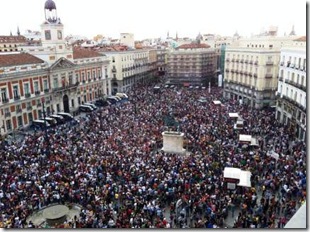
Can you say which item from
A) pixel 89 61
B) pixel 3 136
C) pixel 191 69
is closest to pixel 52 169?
pixel 3 136

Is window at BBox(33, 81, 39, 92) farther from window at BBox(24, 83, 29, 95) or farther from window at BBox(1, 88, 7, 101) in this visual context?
window at BBox(1, 88, 7, 101)

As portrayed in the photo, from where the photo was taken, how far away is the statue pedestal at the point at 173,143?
28406mm

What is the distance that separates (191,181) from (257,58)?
32624 millimetres

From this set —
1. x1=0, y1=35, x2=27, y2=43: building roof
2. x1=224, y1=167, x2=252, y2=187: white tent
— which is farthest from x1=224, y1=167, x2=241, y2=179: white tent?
x1=0, y1=35, x2=27, y2=43: building roof

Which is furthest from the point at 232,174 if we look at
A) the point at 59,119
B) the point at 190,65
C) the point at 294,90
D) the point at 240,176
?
the point at 190,65

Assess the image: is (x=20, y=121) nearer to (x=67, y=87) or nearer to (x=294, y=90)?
(x=67, y=87)

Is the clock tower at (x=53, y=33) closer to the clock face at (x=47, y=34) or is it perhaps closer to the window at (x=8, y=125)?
the clock face at (x=47, y=34)

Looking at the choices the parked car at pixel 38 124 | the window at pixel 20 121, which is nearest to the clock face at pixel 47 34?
the parked car at pixel 38 124

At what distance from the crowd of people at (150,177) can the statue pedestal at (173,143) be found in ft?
2.87

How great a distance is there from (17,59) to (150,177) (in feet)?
91.8

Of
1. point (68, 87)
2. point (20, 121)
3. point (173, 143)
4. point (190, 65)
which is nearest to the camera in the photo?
point (173, 143)

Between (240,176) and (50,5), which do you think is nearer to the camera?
(240,176)

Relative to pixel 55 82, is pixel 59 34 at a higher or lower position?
higher

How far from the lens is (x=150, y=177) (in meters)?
21.6
